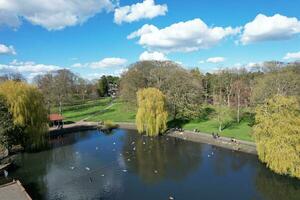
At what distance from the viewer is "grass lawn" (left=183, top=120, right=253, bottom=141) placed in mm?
46544

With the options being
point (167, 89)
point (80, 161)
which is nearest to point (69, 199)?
point (80, 161)

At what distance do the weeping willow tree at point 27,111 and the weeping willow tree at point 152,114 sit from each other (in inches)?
634

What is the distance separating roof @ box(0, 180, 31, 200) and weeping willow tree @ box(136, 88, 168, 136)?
1040 inches

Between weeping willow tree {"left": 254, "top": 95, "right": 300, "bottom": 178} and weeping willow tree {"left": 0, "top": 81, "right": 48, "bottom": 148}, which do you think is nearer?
weeping willow tree {"left": 254, "top": 95, "right": 300, "bottom": 178}

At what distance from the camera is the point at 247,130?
1950 inches

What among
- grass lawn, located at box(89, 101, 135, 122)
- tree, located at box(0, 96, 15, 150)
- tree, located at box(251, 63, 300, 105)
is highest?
tree, located at box(251, 63, 300, 105)

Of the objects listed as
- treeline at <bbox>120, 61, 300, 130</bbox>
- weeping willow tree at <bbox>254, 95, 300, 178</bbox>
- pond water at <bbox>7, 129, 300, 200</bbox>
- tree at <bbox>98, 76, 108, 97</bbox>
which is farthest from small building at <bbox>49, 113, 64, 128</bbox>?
tree at <bbox>98, 76, 108, 97</bbox>

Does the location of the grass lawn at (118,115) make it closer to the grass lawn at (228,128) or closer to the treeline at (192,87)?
the treeline at (192,87)

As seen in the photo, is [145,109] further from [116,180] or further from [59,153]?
[116,180]

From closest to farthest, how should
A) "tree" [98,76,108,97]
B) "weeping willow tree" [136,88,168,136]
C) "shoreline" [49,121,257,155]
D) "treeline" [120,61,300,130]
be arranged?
"shoreline" [49,121,257,155], "weeping willow tree" [136,88,168,136], "treeline" [120,61,300,130], "tree" [98,76,108,97]

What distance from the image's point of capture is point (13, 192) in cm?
2597

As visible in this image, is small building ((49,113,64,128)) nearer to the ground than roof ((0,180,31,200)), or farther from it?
farther from it

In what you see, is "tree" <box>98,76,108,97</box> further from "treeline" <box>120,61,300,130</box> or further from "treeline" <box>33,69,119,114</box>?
"treeline" <box>120,61,300,130</box>

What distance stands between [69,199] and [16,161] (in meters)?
14.9
